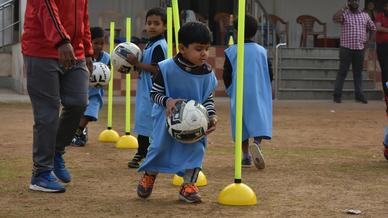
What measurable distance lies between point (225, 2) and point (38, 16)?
16457mm

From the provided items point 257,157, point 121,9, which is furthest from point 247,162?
point 121,9

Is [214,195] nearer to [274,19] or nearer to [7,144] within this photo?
[7,144]

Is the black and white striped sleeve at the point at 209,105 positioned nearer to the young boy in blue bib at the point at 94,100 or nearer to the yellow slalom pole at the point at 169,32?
the yellow slalom pole at the point at 169,32

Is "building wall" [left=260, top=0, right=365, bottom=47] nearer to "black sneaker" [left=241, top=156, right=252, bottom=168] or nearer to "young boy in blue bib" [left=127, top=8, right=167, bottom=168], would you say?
"black sneaker" [left=241, top=156, right=252, bottom=168]

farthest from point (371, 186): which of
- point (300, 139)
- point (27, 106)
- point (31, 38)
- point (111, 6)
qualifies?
point (111, 6)

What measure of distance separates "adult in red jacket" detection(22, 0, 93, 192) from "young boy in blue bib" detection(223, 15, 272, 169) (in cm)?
191

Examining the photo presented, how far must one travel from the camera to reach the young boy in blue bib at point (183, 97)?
17.0ft

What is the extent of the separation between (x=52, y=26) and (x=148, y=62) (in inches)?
67.6

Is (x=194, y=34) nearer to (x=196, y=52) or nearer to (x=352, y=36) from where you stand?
(x=196, y=52)

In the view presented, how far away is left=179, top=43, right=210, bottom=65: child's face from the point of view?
5.16m

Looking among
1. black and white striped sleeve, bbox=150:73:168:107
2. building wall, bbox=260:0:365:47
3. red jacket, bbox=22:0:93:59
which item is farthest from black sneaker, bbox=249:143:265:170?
building wall, bbox=260:0:365:47

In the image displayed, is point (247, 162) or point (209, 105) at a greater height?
point (209, 105)

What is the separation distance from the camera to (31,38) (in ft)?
17.9

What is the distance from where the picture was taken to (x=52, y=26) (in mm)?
5230
